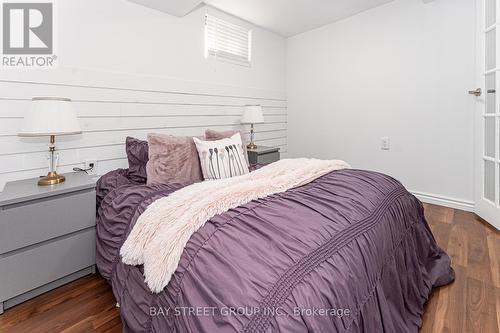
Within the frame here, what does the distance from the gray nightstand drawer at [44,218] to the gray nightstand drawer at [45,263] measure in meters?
0.05

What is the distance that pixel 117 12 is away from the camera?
2279mm

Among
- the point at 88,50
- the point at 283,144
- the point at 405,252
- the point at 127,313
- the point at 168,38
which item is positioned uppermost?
the point at 168,38

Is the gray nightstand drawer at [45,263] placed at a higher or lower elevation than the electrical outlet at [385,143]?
lower

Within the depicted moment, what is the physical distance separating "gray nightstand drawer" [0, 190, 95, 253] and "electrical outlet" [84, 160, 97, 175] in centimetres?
52

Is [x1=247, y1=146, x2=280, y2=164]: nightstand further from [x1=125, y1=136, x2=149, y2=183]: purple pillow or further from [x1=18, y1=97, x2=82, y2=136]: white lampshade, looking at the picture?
[x1=18, y1=97, x2=82, y2=136]: white lampshade

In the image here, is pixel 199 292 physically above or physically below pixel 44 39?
below

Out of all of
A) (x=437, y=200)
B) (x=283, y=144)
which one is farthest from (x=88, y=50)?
(x=437, y=200)

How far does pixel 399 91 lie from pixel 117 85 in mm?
2942

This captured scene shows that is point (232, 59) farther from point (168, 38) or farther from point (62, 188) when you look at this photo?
point (62, 188)

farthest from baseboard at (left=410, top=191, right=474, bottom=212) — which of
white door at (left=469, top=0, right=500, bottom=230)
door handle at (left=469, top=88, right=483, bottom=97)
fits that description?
door handle at (left=469, top=88, right=483, bottom=97)

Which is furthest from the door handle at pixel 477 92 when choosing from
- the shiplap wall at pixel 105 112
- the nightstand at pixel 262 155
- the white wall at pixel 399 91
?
the shiplap wall at pixel 105 112

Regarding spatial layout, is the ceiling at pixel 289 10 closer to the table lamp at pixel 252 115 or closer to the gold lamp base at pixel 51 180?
the table lamp at pixel 252 115

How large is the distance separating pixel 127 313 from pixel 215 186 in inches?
27.2

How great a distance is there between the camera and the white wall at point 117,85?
1.86 metres
